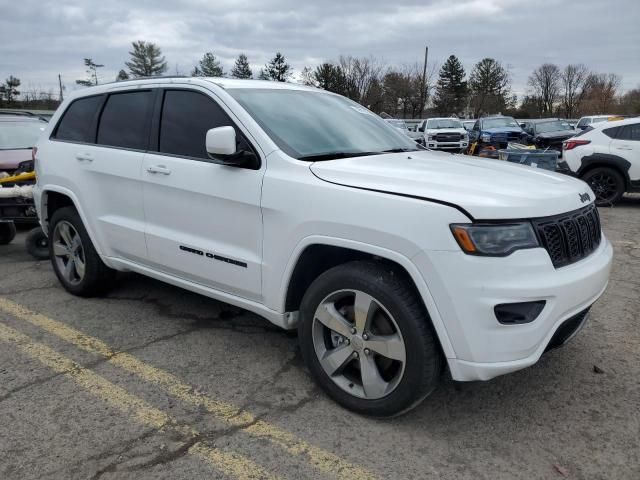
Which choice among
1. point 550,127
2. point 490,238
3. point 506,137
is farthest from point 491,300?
point 550,127

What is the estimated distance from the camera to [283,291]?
310cm

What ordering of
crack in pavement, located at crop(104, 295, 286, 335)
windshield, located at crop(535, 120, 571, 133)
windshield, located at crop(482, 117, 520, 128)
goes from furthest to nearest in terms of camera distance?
windshield, located at crop(482, 117, 520, 128)
windshield, located at crop(535, 120, 571, 133)
crack in pavement, located at crop(104, 295, 286, 335)

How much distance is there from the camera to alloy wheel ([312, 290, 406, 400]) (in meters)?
2.74

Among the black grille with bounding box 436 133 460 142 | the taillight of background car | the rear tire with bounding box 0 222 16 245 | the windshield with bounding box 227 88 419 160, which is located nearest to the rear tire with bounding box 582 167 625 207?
the taillight of background car

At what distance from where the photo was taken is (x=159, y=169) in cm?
368

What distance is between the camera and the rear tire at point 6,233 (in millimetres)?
6586

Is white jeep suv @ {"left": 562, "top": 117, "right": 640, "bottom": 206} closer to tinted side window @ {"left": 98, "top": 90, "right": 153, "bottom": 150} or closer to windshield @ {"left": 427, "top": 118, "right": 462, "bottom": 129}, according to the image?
tinted side window @ {"left": 98, "top": 90, "right": 153, "bottom": 150}

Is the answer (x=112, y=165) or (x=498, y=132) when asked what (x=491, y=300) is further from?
(x=498, y=132)

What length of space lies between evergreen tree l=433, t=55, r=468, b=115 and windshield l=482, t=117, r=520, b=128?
153ft

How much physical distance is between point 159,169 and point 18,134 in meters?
6.49

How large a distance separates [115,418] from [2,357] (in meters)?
1.27

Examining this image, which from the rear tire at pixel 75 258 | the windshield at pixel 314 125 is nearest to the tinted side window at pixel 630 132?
the windshield at pixel 314 125

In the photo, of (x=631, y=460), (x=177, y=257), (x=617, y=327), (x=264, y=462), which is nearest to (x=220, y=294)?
(x=177, y=257)

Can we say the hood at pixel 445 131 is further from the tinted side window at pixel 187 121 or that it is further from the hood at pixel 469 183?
the hood at pixel 469 183
